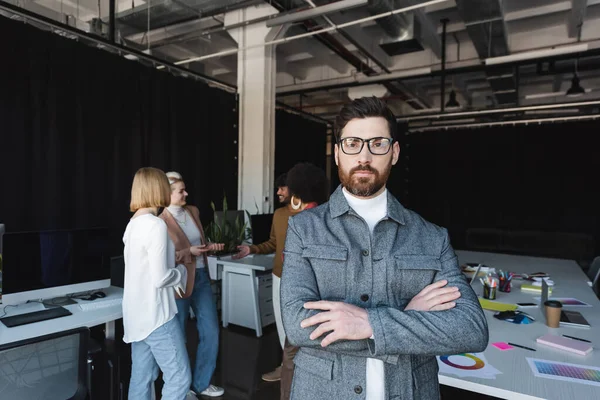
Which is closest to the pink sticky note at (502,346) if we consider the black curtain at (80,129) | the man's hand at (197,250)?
the man's hand at (197,250)

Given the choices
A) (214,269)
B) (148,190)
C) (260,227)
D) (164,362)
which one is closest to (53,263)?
(148,190)

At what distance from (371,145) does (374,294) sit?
40 cm

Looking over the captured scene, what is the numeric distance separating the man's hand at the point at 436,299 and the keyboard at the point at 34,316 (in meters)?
2.05

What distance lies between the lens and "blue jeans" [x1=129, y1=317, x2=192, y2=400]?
207 cm

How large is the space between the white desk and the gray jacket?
157 cm

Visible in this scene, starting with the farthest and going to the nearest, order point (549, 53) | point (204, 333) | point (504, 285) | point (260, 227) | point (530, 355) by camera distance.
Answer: point (549, 53)
point (260, 227)
point (504, 285)
point (204, 333)
point (530, 355)

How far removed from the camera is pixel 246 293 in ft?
13.4

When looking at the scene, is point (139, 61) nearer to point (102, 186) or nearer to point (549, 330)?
point (102, 186)

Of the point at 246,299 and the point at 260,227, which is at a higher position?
the point at 260,227

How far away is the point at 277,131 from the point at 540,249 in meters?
6.19

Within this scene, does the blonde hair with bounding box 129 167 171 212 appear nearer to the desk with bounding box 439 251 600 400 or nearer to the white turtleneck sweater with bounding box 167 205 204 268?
the white turtleneck sweater with bounding box 167 205 204 268

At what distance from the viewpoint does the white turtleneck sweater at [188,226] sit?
9.04ft

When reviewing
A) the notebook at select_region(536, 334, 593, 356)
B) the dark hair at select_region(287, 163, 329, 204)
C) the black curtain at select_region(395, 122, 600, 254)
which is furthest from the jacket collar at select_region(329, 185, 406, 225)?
the black curtain at select_region(395, 122, 600, 254)

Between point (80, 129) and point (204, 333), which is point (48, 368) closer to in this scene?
point (204, 333)
